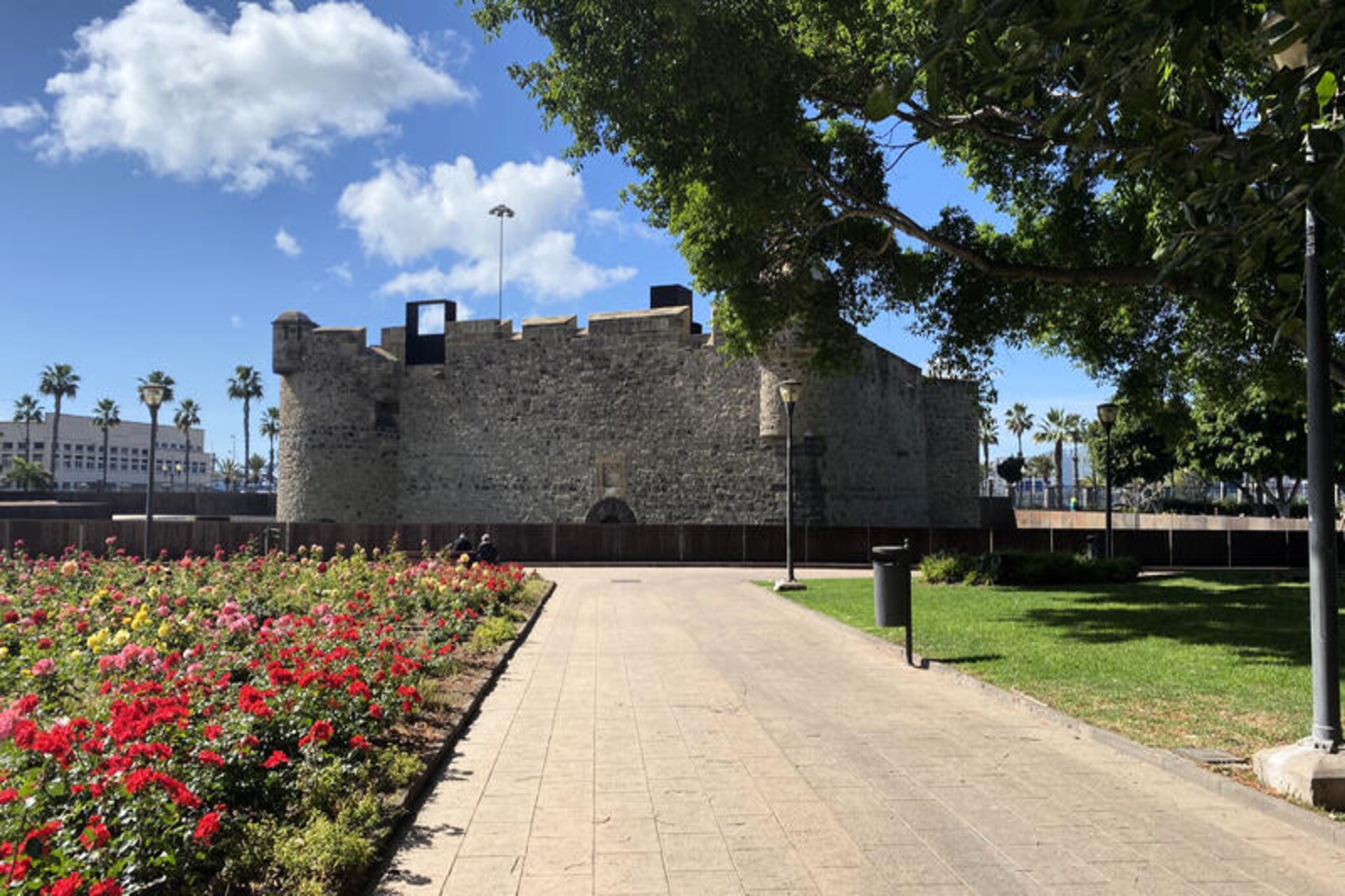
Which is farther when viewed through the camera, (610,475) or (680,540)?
(610,475)

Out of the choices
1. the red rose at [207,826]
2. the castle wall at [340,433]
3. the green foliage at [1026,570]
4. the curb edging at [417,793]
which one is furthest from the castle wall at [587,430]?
the red rose at [207,826]

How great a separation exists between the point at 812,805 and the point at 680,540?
809 inches

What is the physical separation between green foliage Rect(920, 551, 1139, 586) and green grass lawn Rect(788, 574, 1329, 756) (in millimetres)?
624

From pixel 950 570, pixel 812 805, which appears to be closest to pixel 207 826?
pixel 812 805

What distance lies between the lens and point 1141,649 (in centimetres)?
942

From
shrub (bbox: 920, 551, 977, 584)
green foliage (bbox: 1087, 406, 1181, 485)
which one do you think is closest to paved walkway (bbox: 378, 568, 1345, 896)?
shrub (bbox: 920, 551, 977, 584)

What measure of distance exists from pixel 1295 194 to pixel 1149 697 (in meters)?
5.11

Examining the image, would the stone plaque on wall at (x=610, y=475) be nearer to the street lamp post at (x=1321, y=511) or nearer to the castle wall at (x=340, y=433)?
the castle wall at (x=340, y=433)

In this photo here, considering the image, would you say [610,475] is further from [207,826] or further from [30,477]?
[30,477]

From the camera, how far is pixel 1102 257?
14508 millimetres

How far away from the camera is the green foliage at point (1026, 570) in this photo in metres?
17.3

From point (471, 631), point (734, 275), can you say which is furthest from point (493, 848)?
point (734, 275)

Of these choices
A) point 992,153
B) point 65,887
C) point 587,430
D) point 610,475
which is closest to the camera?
point 65,887

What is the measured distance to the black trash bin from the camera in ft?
32.3
